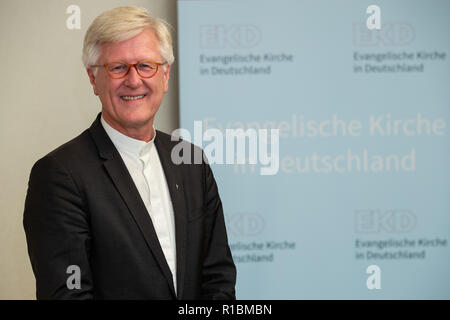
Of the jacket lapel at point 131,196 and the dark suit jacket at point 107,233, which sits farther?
the jacket lapel at point 131,196

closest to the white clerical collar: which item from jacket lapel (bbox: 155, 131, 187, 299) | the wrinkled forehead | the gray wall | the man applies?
the man

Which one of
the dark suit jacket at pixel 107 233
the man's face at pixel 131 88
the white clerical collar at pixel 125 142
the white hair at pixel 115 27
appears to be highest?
the white hair at pixel 115 27

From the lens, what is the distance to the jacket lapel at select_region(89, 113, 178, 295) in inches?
76.3

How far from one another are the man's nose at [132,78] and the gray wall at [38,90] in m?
0.87

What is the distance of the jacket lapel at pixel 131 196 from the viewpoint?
6.36ft

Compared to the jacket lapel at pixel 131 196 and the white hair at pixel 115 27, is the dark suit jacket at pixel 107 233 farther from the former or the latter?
the white hair at pixel 115 27

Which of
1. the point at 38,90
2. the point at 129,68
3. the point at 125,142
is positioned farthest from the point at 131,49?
the point at 38,90

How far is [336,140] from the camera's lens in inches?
114

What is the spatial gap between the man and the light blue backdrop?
0.70 m

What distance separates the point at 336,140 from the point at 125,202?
1392mm

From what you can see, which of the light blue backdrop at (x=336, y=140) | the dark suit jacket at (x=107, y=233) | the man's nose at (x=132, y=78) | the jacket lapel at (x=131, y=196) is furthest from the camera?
the light blue backdrop at (x=336, y=140)

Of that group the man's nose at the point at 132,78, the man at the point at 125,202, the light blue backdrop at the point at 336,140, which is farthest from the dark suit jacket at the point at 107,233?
the light blue backdrop at the point at 336,140

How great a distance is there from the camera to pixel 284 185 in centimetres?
287
